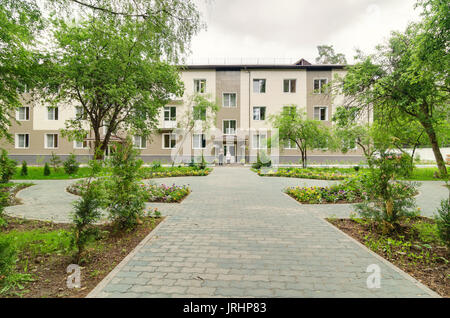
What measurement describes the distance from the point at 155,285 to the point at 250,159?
2818cm

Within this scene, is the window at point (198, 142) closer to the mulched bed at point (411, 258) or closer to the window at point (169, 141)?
the window at point (169, 141)

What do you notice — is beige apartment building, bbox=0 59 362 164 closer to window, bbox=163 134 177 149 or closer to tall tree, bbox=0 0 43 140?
window, bbox=163 134 177 149

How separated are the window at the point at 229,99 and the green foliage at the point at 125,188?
27.2 meters

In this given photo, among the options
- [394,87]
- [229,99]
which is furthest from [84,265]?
[229,99]

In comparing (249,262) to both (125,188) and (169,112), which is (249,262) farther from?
(169,112)

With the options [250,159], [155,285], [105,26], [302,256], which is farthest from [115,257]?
[250,159]

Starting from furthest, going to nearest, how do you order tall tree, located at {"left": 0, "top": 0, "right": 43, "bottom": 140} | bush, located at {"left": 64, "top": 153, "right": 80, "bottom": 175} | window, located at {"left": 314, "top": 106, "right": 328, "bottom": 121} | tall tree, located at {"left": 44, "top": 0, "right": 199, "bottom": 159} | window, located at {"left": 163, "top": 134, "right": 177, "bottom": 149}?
window, located at {"left": 163, "top": 134, "right": 177, "bottom": 149}
window, located at {"left": 314, "top": 106, "right": 328, "bottom": 121}
bush, located at {"left": 64, "top": 153, "right": 80, "bottom": 175}
tall tree, located at {"left": 44, "top": 0, "right": 199, "bottom": 159}
tall tree, located at {"left": 0, "top": 0, "right": 43, "bottom": 140}

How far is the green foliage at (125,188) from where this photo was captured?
450 cm

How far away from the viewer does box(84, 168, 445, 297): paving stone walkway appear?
264 centimetres

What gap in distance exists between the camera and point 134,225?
15.7ft

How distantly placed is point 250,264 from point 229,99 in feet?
96.4

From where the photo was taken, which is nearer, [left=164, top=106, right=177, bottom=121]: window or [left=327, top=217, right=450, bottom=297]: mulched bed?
[left=327, top=217, right=450, bottom=297]: mulched bed

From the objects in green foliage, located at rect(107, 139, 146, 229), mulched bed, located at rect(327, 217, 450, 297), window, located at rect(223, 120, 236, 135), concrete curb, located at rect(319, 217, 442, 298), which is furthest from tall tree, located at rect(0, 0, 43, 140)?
window, located at rect(223, 120, 236, 135)

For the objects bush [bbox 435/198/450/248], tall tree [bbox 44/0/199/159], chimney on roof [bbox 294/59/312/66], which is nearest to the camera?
bush [bbox 435/198/450/248]
